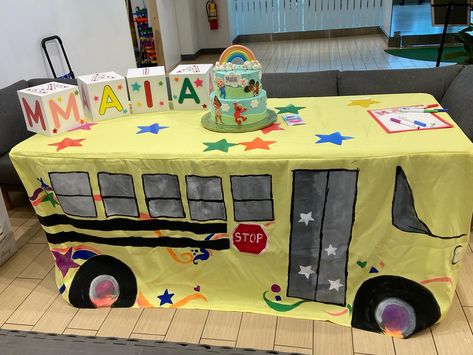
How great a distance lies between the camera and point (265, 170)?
5.30 feet

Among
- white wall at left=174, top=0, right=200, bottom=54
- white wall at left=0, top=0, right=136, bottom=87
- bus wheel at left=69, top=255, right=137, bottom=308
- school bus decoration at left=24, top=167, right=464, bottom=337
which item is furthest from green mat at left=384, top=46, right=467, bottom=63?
bus wheel at left=69, top=255, right=137, bottom=308

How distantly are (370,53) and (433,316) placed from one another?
606cm

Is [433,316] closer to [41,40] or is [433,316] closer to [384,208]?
[384,208]

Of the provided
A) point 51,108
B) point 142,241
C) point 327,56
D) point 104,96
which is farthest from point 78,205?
point 327,56

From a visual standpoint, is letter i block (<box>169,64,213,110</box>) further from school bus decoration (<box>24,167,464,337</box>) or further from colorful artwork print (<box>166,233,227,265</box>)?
colorful artwork print (<box>166,233,227,265</box>)

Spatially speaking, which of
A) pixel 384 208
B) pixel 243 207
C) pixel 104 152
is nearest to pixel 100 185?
pixel 104 152

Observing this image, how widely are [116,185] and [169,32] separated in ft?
18.8

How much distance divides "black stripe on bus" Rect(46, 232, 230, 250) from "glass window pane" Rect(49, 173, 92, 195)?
0.77 feet

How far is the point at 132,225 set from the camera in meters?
1.88

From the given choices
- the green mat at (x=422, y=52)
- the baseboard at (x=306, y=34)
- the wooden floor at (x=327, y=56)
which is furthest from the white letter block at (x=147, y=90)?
the baseboard at (x=306, y=34)

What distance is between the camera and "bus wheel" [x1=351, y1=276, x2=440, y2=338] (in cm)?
170

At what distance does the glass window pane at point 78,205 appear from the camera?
1.86m

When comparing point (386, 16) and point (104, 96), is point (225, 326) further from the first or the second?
point (386, 16)

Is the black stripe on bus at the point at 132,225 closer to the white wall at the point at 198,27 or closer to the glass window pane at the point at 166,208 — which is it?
the glass window pane at the point at 166,208
